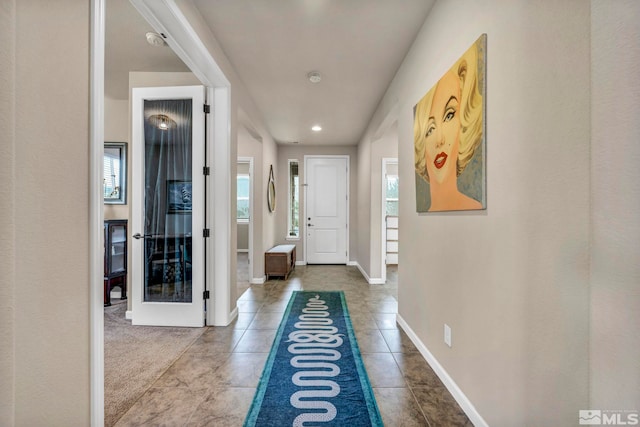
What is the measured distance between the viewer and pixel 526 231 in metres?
1.13

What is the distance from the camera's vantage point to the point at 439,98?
1860mm

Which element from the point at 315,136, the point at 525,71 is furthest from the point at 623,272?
the point at 315,136

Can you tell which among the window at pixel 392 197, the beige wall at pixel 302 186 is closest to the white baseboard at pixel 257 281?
the beige wall at pixel 302 186

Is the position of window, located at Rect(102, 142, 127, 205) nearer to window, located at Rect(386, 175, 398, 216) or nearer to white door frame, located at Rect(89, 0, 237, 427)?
white door frame, located at Rect(89, 0, 237, 427)

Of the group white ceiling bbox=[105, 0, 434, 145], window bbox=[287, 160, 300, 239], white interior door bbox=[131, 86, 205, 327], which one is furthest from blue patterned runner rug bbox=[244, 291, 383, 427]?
window bbox=[287, 160, 300, 239]

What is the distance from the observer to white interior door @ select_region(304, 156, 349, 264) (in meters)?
6.30

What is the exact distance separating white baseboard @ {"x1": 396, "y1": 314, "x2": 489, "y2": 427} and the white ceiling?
8.36 ft

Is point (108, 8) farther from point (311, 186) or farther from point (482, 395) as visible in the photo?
point (311, 186)

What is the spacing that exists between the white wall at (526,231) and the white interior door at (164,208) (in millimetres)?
2349

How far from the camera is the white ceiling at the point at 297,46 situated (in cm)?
212

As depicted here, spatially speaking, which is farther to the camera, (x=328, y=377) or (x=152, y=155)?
(x=152, y=155)

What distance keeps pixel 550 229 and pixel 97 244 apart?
5.80ft

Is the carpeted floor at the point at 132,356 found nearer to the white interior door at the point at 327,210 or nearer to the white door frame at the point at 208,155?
the white door frame at the point at 208,155

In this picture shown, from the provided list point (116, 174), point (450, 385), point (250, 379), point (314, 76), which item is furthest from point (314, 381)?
point (116, 174)
